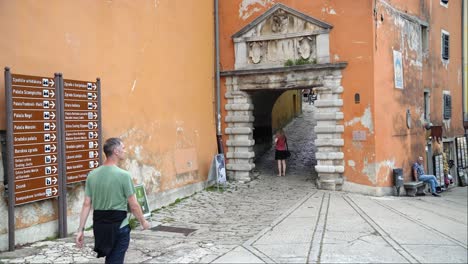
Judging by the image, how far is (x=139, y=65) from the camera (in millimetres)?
9977

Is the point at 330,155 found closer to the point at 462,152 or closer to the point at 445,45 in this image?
the point at 445,45

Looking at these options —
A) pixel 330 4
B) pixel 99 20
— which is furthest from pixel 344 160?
→ pixel 99 20

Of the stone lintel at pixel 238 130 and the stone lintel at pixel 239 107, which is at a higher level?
the stone lintel at pixel 239 107

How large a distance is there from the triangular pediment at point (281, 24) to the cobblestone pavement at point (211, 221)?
4.33 m

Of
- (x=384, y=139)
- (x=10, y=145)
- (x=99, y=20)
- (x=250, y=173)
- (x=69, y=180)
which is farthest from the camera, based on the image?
(x=250, y=173)

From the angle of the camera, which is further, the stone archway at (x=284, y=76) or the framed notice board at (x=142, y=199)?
the stone archway at (x=284, y=76)

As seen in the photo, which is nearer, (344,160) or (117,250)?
(117,250)

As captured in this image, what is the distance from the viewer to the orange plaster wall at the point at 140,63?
7.21 metres

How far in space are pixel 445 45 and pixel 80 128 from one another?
16.2 meters

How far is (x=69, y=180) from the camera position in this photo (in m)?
7.61

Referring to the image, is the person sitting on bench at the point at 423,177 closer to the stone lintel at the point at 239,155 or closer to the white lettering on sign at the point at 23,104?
the stone lintel at the point at 239,155

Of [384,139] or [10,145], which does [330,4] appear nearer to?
[384,139]

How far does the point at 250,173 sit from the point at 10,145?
9.13 meters

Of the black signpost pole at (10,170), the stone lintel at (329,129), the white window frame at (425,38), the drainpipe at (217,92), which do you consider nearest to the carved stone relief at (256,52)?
the drainpipe at (217,92)
